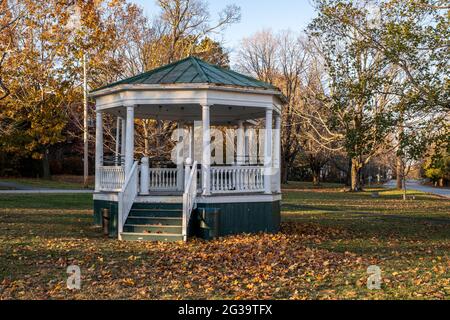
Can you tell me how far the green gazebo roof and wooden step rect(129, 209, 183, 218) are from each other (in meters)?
3.43

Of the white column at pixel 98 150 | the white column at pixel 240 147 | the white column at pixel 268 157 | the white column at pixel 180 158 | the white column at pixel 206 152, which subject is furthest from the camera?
the white column at pixel 240 147

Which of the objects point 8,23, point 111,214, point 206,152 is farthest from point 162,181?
point 8,23

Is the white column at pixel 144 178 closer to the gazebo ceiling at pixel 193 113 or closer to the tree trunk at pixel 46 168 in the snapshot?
the gazebo ceiling at pixel 193 113

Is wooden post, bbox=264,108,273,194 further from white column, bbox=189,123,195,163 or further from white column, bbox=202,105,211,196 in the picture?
white column, bbox=189,123,195,163

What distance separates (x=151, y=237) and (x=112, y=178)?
136 inches

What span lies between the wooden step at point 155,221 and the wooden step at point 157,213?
0.29m

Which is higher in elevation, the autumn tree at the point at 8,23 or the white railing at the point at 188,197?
the autumn tree at the point at 8,23

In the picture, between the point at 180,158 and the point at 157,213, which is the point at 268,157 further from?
the point at 180,158

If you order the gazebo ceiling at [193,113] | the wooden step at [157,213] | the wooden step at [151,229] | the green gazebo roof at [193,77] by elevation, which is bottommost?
the wooden step at [151,229]

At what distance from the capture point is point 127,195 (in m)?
15.2

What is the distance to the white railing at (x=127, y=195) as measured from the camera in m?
14.7

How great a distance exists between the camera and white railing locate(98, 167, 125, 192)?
16.7 metres

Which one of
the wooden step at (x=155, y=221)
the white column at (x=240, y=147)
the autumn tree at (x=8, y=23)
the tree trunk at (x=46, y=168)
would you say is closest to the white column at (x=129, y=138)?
the wooden step at (x=155, y=221)

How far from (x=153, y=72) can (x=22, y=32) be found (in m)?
8.07
